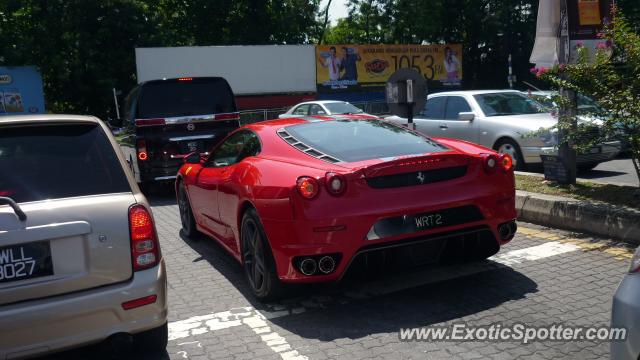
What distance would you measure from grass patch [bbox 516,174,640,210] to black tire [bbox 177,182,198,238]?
4.16 metres

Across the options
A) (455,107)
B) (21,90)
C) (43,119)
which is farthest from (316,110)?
(21,90)

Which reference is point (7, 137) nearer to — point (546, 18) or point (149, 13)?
point (546, 18)

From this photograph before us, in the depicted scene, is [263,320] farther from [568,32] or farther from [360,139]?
[568,32]

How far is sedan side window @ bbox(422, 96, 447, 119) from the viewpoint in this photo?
1171 centimetres

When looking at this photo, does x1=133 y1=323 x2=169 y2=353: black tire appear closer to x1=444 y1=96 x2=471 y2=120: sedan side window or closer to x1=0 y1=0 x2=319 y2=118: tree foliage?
x1=444 y1=96 x2=471 y2=120: sedan side window

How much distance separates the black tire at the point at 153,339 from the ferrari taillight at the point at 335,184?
1.44 metres

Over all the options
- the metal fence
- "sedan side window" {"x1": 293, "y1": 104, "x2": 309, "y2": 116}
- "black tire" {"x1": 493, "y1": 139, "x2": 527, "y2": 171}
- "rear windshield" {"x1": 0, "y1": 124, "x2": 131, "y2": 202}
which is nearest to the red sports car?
"rear windshield" {"x1": 0, "y1": 124, "x2": 131, "y2": 202}

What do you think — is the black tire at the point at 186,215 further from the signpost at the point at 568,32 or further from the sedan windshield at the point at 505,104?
the sedan windshield at the point at 505,104

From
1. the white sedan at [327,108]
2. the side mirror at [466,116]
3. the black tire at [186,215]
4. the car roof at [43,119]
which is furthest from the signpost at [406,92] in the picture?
the white sedan at [327,108]

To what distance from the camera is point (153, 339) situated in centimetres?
372

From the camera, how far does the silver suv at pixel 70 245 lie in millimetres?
3162

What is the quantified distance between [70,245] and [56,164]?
1.86 ft

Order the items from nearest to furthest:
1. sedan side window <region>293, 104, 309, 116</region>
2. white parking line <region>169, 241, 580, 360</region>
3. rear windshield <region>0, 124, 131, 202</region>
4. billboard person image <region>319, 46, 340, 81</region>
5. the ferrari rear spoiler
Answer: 1. rear windshield <region>0, 124, 131, 202</region>
2. white parking line <region>169, 241, 580, 360</region>
3. the ferrari rear spoiler
4. sedan side window <region>293, 104, 309, 116</region>
5. billboard person image <region>319, 46, 340, 81</region>

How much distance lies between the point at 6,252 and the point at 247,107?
27.4 metres
